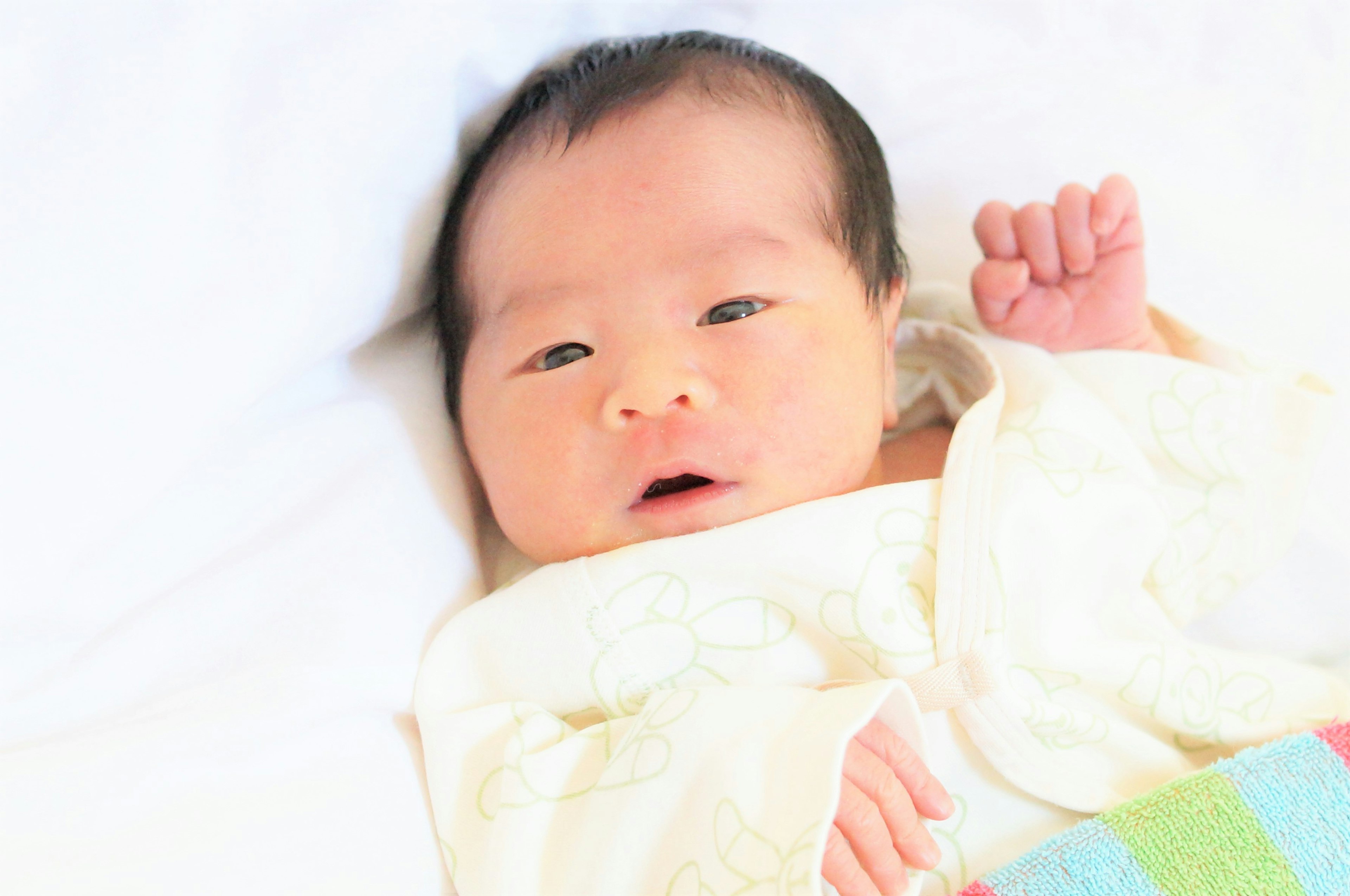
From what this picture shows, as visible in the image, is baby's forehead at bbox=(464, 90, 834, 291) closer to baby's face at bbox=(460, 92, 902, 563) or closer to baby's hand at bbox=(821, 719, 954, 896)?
baby's face at bbox=(460, 92, 902, 563)

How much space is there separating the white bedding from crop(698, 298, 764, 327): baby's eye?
0.33 meters

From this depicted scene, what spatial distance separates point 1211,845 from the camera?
38.2 inches

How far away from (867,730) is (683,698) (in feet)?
0.54

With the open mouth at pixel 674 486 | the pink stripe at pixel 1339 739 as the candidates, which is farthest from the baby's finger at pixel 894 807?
the pink stripe at pixel 1339 739

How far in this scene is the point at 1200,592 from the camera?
125 cm

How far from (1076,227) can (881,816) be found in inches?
30.4

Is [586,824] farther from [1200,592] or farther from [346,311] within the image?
[1200,592]

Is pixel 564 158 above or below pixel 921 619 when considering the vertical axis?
above

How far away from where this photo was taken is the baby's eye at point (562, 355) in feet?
3.57

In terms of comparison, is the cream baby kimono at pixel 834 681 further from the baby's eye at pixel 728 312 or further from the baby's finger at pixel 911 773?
the baby's eye at pixel 728 312

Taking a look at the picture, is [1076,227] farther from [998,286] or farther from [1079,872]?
[1079,872]

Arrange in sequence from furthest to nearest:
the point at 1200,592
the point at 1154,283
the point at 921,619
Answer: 1. the point at 1154,283
2. the point at 1200,592
3. the point at 921,619

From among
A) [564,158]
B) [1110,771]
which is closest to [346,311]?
[564,158]

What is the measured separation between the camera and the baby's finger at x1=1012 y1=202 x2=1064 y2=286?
134cm
